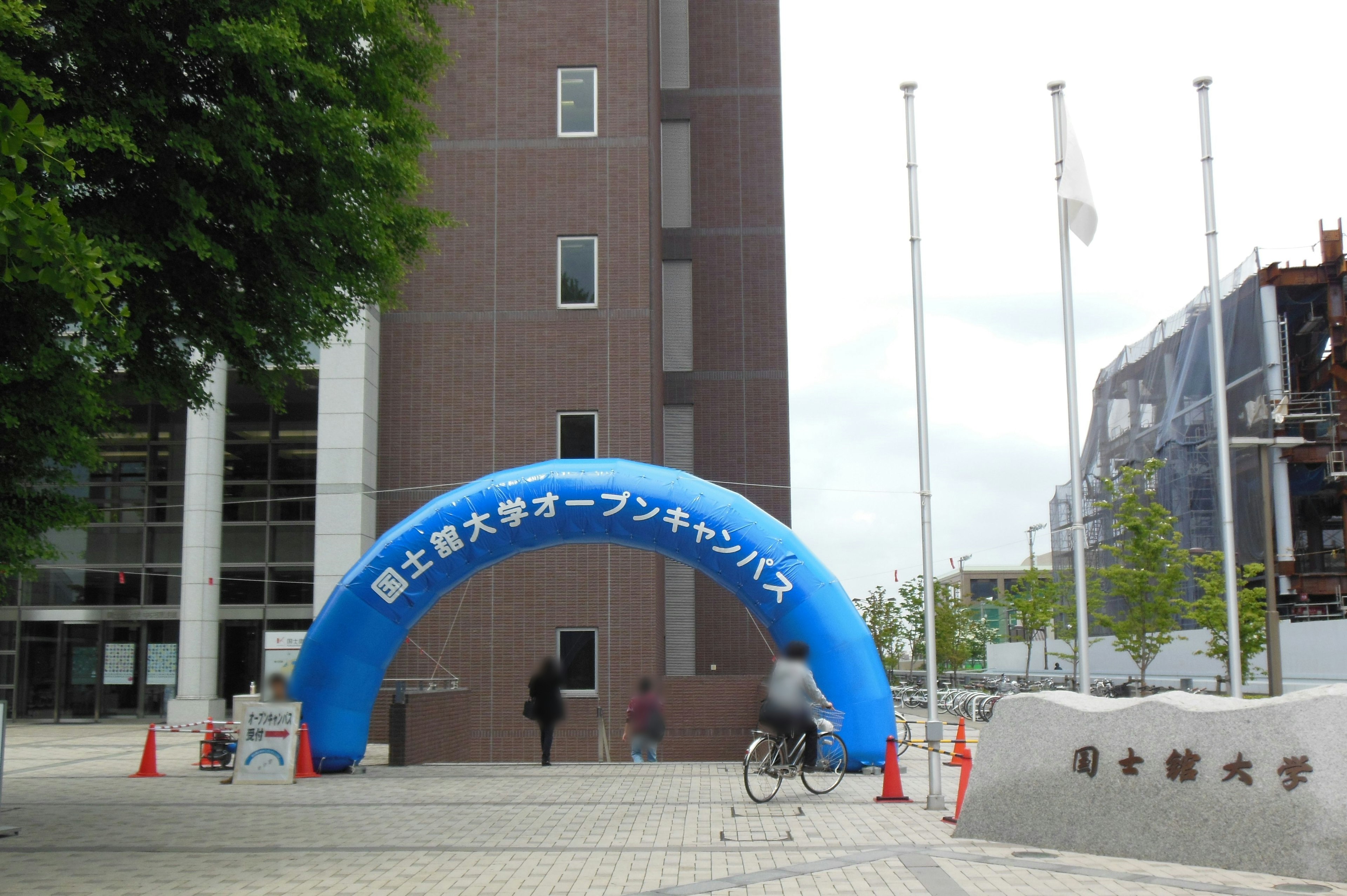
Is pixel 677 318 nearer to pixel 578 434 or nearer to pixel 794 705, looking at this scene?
Result: pixel 578 434

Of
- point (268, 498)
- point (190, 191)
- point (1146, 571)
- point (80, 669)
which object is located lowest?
point (80, 669)

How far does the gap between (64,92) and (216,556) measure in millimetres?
15426

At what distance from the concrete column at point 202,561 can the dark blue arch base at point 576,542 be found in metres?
8.45

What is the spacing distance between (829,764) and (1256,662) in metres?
29.6

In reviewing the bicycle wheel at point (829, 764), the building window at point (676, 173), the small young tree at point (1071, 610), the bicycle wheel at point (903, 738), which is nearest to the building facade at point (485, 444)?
the bicycle wheel at point (903, 738)

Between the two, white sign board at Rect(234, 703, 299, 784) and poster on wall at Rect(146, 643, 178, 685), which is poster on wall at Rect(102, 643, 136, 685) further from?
white sign board at Rect(234, 703, 299, 784)

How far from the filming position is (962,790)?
11.1 m

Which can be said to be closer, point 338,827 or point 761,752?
point 338,827

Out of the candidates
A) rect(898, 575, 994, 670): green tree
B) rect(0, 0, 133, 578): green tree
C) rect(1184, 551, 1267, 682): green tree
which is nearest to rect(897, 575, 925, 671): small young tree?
rect(898, 575, 994, 670): green tree

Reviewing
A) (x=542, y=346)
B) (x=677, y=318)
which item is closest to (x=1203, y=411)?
(x=677, y=318)

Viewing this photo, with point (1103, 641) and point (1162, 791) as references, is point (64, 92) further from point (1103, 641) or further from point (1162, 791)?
point (1103, 641)

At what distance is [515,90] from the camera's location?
22594mm

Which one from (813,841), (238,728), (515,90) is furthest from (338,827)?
(515,90)

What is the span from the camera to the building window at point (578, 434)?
21.6m
